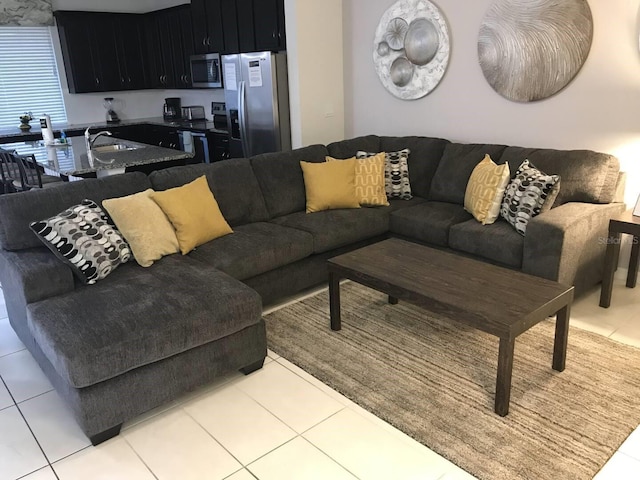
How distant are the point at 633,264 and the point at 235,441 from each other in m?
2.86

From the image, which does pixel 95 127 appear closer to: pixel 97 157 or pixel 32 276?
pixel 97 157

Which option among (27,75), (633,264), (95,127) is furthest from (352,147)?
(27,75)

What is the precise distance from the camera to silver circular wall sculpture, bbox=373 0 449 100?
4.39 meters

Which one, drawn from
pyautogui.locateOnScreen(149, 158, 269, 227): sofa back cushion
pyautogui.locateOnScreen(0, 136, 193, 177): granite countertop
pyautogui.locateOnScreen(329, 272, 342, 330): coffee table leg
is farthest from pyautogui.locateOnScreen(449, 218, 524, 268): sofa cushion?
pyautogui.locateOnScreen(0, 136, 193, 177): granite countertop

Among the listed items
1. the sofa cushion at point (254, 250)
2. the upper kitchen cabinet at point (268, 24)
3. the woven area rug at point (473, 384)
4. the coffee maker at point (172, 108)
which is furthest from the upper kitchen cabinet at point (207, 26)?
the woven area rug at point (473, 384)

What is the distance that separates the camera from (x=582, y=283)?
3287 mm

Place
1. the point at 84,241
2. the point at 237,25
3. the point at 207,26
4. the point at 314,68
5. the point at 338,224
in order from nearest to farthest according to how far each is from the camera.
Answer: the point at 84,241 < the point at 338,224 < the point at 314,68 < the point at 237,25 < the point at 207,26

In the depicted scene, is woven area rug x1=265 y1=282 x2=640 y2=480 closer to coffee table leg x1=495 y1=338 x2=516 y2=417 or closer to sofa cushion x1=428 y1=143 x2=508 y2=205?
coffee table leg x1=495 y1=338 x2=516 y2=417

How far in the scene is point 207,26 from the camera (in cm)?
632

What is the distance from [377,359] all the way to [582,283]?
148 centimetres

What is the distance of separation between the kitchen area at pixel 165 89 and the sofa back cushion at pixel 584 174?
2.67 m

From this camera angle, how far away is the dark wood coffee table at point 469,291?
88.8 inches

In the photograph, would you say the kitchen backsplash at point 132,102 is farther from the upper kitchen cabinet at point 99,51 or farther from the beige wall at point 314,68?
the beige wall at point 314,68

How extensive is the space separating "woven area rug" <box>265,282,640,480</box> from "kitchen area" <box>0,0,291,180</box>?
2162 mm
